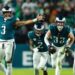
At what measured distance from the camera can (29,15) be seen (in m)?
22.2

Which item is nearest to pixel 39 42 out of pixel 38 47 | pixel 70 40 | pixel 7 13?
pixel 38 47

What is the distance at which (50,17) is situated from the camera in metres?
22.4

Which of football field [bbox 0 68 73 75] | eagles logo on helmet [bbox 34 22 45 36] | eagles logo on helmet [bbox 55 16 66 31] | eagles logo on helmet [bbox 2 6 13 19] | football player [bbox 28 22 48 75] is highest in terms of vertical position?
eagles logo on helmet [bbox 2 6 13 19]

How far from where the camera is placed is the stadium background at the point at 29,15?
22.0 meters

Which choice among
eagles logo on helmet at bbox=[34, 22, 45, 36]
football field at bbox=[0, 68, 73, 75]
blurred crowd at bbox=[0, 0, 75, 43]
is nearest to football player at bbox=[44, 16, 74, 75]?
eagles logo on helmet at bbox=[34, 22, 45, 36]

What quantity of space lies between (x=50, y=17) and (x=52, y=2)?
2.48 ft

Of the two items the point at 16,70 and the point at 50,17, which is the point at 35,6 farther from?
the point at 16,70

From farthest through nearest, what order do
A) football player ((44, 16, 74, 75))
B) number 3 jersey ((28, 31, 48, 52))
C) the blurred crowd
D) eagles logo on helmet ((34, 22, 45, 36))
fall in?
the blurred crowd, number 3 jersey ((28, 31, 48, 52)), eagles logo on helmet ((34, 22, 45, 36)), football player ((44, 16, 74, 75))

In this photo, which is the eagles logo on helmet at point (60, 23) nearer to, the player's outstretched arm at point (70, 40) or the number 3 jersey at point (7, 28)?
the player's outstretched arm at point (70, 40)

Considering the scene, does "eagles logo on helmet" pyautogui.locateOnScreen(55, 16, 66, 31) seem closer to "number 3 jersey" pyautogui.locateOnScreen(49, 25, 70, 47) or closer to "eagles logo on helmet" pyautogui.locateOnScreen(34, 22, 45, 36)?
"number 3 jersey" pyautogui.locateOnScreen(49, 25, 70, 47)

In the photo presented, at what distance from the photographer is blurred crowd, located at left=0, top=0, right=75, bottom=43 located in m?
22.2

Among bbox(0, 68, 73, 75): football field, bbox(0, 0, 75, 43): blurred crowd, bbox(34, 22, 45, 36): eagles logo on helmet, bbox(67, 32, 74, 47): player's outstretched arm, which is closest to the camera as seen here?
bbox(67, 32, 74, 47): player's outstretched arm

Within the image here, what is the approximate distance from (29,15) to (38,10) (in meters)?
0.45

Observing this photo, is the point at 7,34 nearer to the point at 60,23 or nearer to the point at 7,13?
the point at 7,13
